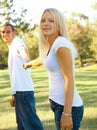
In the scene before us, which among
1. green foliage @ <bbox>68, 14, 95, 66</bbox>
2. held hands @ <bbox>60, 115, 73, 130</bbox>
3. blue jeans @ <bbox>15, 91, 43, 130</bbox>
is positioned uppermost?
held hands @ <bbox>60, 115, 73, 130</bbox>

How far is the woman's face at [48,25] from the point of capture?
2960mm

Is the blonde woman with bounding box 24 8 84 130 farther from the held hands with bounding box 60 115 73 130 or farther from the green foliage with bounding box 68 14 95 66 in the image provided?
the green foliage with bounding box 68 14 95 66

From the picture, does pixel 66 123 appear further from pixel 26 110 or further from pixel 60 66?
Answer: pixel 26 110

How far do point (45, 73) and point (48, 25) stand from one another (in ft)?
73.6

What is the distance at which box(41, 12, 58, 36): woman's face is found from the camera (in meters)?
2.96

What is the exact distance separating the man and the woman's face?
1407 mm

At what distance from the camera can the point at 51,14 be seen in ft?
9.68

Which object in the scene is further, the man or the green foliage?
the green foliage

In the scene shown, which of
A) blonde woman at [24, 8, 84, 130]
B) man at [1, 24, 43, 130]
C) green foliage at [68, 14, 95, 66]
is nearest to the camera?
blonde woman at [24, 8, 84, 130]

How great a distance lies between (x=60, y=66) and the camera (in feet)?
9.47

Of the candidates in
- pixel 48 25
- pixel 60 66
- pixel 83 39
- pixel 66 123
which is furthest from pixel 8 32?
pixel 83 39

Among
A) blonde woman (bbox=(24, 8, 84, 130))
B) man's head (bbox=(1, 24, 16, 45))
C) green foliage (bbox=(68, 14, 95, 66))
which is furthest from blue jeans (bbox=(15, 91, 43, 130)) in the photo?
green foliage (bbox=(68, 14, 95, 66))

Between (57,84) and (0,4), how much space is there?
35854 mm

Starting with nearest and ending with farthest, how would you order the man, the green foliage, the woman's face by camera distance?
1. the woman's face
2. the man
3. the green foliage
